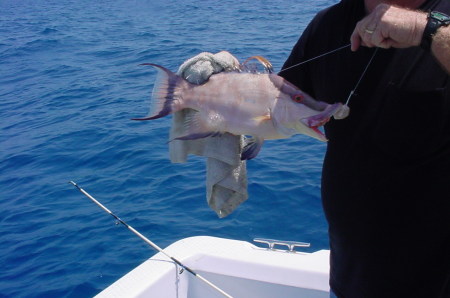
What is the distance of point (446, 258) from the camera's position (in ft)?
5.89

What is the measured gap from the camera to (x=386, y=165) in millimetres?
1800

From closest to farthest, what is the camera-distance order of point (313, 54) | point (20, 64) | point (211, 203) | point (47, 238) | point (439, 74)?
point (439, 74) < point (313, 54) < point (211, 203) < point (47, 238) < point (20, 64)

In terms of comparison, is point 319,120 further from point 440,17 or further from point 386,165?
point 440,17

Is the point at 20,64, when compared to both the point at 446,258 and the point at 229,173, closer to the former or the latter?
the point at 229,173

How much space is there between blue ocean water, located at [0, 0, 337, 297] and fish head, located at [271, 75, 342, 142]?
3.24 metres

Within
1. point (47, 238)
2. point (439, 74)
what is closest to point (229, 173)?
point (439, 74)

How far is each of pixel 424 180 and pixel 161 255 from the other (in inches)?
86.1

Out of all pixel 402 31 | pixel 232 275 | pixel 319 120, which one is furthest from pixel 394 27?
pixel 232 275

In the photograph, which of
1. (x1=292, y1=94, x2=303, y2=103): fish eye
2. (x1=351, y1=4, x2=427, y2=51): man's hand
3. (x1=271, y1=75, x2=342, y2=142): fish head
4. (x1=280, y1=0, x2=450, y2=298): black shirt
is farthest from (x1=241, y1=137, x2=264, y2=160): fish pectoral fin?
(x1=351, y1=4, x2=427, y2=51): man's hand

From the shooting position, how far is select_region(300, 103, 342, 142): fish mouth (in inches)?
63.1

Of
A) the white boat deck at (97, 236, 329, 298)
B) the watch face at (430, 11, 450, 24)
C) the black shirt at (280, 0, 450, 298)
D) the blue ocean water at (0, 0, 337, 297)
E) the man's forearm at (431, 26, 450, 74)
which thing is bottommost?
the blue ocean water at (0, 0, 337, 297)

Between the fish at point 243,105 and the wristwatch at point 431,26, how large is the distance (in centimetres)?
36

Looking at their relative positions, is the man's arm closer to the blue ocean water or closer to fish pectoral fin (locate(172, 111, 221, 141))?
fish pectoral fin (locate(172, 111, 221, 141))

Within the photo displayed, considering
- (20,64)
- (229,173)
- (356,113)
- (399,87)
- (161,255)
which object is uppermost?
(399,87)
